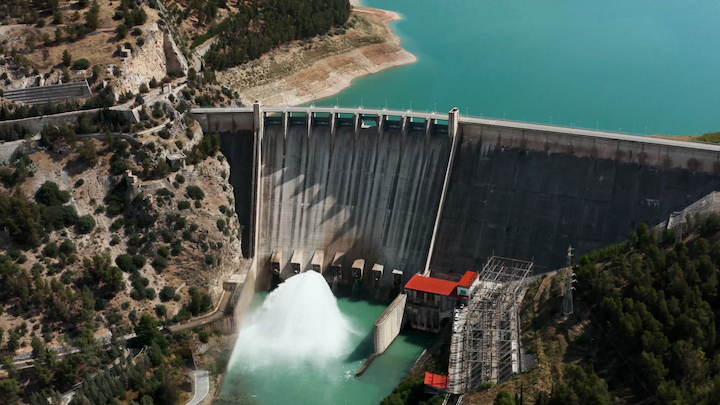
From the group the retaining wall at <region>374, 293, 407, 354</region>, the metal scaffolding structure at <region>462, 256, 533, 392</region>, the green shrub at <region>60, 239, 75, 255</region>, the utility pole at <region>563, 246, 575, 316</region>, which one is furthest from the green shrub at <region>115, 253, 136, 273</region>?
the utility pole at <region>563, 246, 575, 316</region>

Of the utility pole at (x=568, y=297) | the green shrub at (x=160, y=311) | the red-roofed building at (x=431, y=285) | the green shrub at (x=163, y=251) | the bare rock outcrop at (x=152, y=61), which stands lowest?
the green shrub at (x=160, y=311)

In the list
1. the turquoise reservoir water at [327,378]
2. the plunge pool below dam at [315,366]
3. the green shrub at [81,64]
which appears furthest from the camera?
the green shrub at [81,64]

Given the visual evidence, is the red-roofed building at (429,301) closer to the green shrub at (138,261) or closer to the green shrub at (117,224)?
the green shrub at (138,261)

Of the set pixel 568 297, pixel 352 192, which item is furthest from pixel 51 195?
pixel 568 297

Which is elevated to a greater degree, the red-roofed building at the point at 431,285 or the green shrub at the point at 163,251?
the green shrub at the point at 163,251

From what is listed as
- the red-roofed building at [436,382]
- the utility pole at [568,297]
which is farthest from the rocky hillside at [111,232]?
the utility pole at [568,297]

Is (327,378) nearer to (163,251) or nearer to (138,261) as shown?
(163,251)

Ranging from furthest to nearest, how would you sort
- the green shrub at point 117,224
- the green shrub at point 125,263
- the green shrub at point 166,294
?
the green shrub at point 117,224
the green shrub at point 166,294
the green shrub at point 125,263
